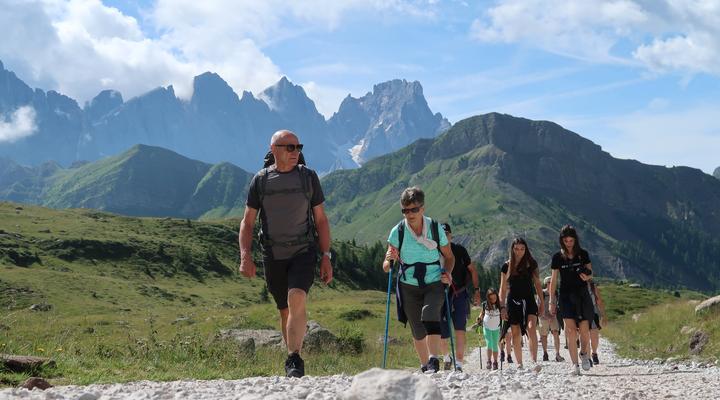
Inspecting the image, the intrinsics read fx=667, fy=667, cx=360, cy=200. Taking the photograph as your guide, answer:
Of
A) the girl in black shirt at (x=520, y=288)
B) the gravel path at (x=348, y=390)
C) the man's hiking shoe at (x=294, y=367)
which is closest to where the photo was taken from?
the gravel path at (x=348, y=390)

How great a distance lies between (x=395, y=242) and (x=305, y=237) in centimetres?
144

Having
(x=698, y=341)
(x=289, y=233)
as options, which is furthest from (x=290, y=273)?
(x=698, y=341)

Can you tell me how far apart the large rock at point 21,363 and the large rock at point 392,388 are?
562cm

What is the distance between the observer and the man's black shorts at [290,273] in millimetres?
9039

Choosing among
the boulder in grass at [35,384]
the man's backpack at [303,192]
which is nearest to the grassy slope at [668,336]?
the man's backpack at [303,192]

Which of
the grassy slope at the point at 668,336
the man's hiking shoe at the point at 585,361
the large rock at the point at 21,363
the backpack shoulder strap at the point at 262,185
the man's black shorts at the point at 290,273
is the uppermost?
the backpack shoulder strap at the point at 262,185

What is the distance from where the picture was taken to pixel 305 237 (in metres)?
9.18

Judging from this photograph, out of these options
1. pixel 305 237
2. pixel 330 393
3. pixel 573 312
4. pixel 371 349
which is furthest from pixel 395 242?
pixel 371 349

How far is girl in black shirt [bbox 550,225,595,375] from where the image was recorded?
40.9 ft

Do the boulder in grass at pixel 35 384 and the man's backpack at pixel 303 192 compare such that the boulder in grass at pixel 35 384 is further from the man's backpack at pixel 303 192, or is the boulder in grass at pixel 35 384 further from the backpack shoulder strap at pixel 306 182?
the backpack shoulder strap at pixel 306 182

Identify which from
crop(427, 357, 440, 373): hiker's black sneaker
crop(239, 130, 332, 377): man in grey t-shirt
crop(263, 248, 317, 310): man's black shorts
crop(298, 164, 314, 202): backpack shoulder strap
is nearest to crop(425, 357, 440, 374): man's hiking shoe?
crop(427, 357, 440, 373): hiker's black sneaker

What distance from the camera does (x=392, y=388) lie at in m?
5.73

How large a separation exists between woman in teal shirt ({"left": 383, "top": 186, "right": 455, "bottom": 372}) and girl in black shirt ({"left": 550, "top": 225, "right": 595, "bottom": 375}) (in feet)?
11.8

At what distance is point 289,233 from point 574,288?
6.25 m
